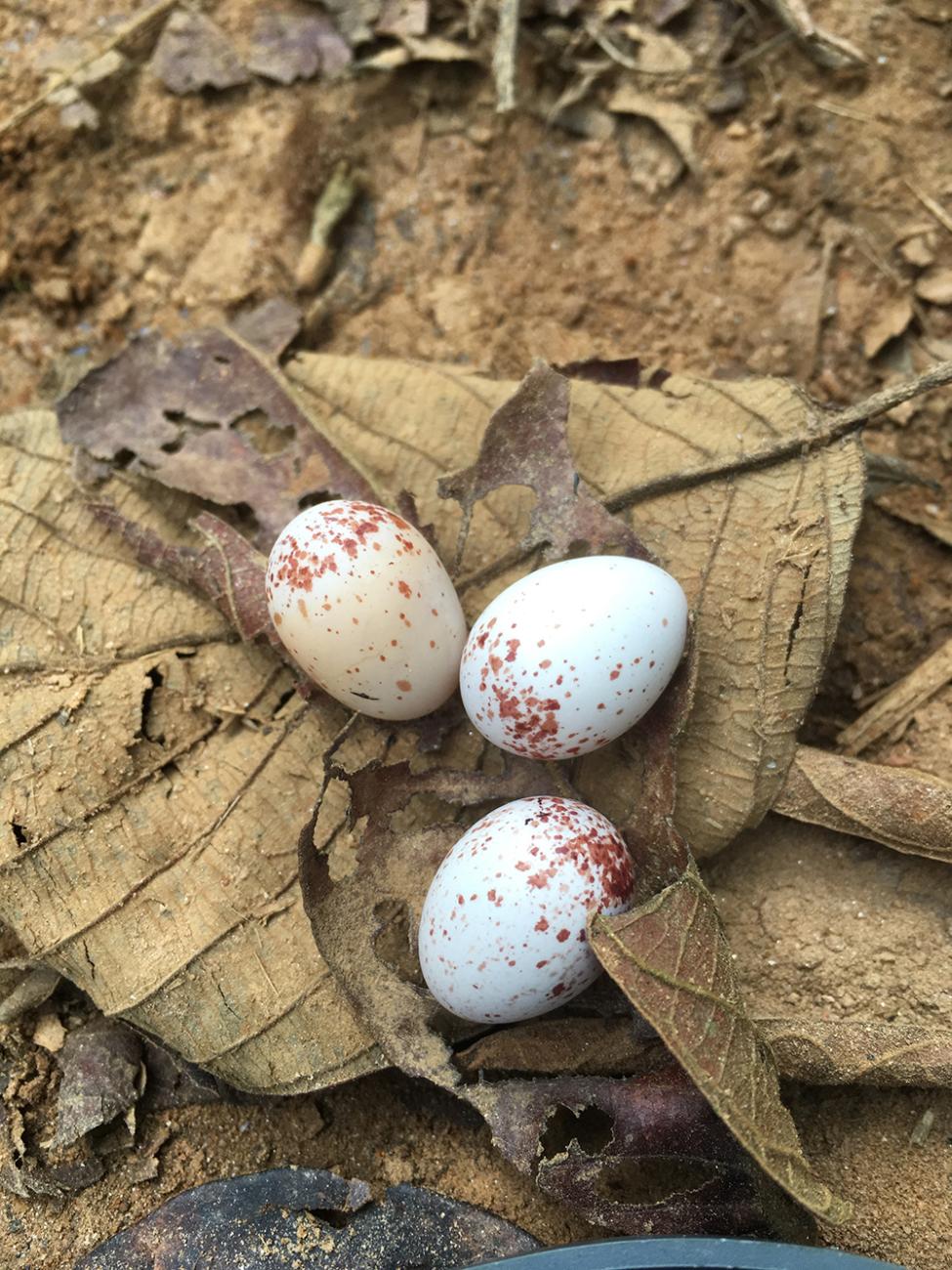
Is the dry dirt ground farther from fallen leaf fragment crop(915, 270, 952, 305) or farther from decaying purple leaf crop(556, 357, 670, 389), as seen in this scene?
decaying purple leaf crop(556, 357, 670, 389)

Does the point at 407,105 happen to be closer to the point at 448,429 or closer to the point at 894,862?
the point at 448,429

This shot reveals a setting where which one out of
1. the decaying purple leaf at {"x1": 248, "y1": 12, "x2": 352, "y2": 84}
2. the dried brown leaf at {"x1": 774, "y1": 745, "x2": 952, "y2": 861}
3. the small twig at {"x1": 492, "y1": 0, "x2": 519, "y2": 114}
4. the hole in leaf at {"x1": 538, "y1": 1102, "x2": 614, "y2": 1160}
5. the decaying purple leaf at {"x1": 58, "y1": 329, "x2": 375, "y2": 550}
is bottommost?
the hole in leaf at {"x1": 538, "y1": 1102, "x2": 614, "y2": 1160}

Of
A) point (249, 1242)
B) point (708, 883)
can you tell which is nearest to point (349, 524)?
point (708, 883)

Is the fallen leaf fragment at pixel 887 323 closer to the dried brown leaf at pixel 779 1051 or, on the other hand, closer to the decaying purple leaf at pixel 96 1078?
the dried brown leaf at pixel 779 1051

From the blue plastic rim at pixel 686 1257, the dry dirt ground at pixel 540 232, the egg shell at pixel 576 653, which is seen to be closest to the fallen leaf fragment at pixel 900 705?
the dry dirt ground at pixel 540 232

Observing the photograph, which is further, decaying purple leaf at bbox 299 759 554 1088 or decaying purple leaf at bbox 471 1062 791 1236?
decaying purple leaf at bbox 299 759 554 1088

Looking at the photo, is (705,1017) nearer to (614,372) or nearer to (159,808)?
(159,808)

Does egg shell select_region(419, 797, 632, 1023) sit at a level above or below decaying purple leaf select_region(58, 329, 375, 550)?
below

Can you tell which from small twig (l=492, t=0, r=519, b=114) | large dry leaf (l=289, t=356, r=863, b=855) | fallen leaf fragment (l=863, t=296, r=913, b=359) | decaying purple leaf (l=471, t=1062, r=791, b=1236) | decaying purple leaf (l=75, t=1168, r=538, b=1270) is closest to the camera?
decaying purple leaf (l=471, t=1062, r=791, b=1236)

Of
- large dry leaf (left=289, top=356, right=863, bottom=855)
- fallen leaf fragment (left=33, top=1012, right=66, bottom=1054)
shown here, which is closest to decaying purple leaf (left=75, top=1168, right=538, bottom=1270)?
fallen leaf fragment (left=33, top=1012, right=66, bottom=1054)
